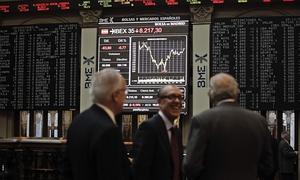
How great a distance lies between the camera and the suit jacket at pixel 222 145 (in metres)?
3.36

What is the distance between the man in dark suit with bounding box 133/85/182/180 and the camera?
12.3 feet

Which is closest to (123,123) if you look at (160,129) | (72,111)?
(72,111)

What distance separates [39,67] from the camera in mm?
9805

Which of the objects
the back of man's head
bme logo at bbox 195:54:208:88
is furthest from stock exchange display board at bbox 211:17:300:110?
the back of man's head

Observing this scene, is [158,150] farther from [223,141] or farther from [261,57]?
[261,57]

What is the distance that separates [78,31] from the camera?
970 cm

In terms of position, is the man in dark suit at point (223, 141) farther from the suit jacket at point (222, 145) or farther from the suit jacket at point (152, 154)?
the suit jacket at point (152, 154)

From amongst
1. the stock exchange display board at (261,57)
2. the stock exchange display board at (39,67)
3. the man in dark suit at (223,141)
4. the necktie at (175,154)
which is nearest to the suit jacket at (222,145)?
the man in dark suit at (223,141)

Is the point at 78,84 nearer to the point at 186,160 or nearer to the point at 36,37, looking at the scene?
the point at 36,37

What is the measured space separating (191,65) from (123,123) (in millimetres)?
1729

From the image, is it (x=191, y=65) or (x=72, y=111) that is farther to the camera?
(x=72, y=111)

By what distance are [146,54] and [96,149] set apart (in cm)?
665

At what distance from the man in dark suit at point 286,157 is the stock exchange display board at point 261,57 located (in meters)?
0.62

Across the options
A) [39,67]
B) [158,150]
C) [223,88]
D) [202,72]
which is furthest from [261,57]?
[223,88]
